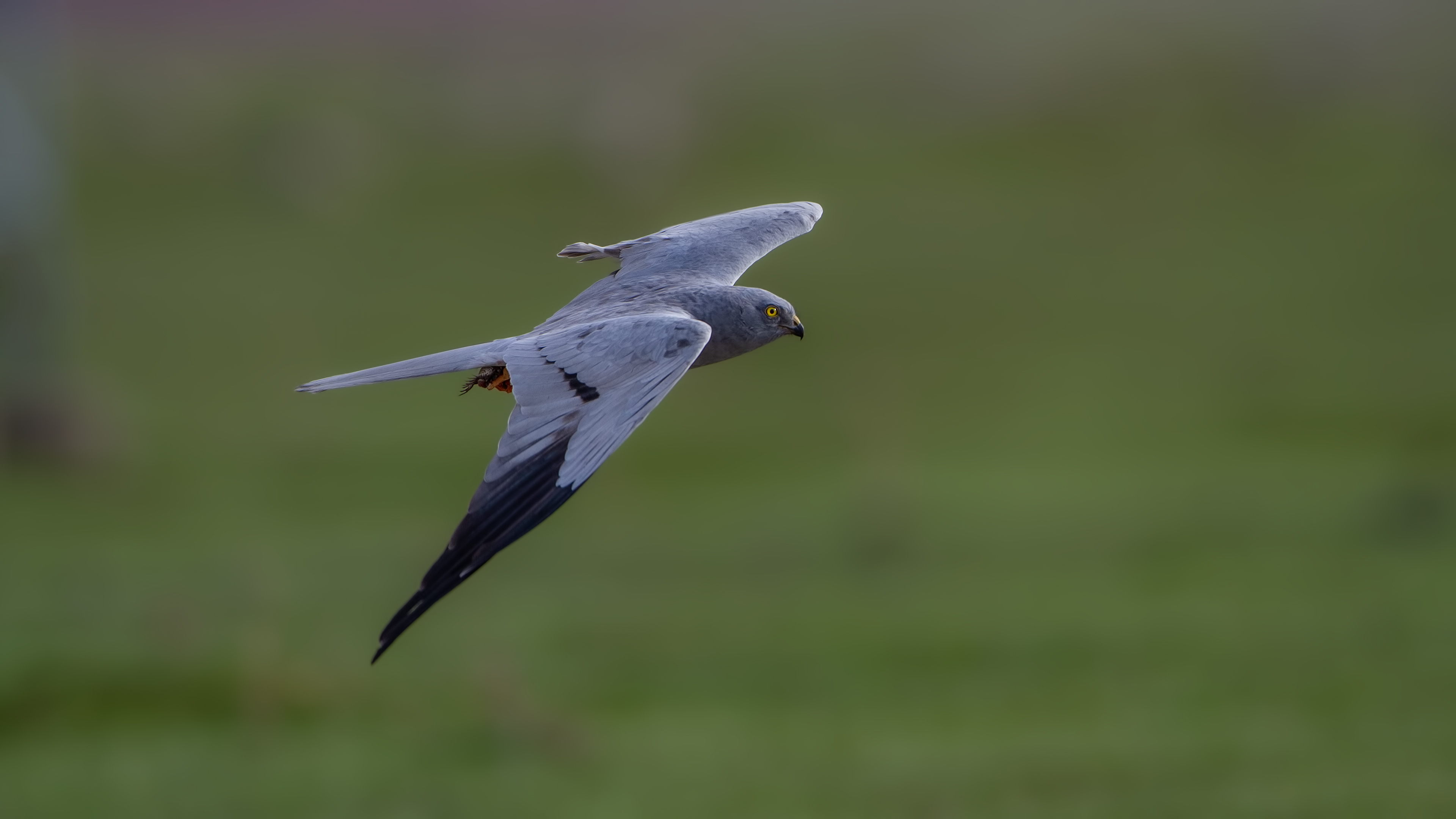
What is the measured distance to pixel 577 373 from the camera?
6.96 meters

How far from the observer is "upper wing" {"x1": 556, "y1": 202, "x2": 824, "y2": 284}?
889cm

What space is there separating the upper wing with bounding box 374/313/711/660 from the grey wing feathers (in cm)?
12

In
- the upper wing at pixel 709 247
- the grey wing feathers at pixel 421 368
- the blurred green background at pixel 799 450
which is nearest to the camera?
the grey wing feathers at pixel 421 368

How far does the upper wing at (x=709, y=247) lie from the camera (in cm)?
889

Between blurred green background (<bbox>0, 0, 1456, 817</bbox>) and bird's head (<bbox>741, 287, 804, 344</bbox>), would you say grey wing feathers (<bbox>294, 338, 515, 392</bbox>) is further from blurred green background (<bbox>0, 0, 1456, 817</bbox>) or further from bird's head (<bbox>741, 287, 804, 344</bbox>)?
blurred green background (<bbox>0, 0, 1456, 817</bbox>)

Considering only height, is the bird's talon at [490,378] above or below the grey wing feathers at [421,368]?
below

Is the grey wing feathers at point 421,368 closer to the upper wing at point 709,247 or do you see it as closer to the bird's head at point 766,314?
the bird's head at point 766,314

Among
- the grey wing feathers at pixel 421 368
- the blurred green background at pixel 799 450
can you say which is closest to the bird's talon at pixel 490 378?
the grey wing feathers at pixel 421 368

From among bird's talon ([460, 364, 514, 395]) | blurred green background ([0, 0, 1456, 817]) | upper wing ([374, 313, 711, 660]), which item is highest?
upper wing ([374, 313, 711, 660])

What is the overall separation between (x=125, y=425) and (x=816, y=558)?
19.5 m

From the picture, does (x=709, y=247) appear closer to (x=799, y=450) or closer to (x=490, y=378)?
(x=490, y=378)

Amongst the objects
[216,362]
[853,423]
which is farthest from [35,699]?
[853,423]

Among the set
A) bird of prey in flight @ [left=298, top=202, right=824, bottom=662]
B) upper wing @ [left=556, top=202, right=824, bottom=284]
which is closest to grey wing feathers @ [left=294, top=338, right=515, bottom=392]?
bird of prey in flight @ [left=298, top=202, right=824, bottom=662]

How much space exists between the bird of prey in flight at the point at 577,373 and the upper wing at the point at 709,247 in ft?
0.15
